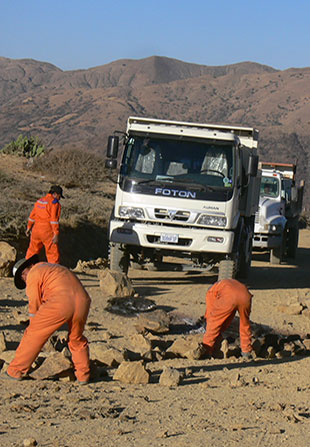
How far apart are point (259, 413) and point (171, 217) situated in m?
7.26

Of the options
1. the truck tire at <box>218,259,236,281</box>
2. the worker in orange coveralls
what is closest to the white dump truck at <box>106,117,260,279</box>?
the truck tire at <box>218,259,236,281</box>

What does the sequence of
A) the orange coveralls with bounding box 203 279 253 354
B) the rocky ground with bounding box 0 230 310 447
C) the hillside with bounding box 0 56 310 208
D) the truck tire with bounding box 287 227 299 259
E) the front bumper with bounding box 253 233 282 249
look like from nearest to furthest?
the rocky ground with bounding box 0 230 310 447
the orange coveralls with bounding box 203 279 253 354
the front bumper with bounding box 253 233 282 249
the truck tire with bounding box 287 227 299 259
the hillside with bounding box 0 56 310 208

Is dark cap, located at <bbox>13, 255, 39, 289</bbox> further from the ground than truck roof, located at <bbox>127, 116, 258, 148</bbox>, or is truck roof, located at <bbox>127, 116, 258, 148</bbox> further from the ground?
truck roof, located at <bbox>127, 116, 258, 148</bbox>

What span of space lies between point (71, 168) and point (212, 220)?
19.8 meters

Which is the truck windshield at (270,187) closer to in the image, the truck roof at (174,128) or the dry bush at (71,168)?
the truck roof at (174,128)

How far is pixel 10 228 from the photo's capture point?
59.5ft

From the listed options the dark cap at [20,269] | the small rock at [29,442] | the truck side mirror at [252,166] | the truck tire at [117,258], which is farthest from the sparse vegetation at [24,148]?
the small rock at [29,442]

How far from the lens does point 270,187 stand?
2122 cm

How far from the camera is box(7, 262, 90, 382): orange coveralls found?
695 cm

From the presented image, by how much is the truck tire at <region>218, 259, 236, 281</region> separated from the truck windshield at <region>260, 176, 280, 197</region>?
7213 millimetres

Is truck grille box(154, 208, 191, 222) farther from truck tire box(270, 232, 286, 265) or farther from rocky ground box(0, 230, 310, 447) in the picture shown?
truck tire box(270, 232, 286, 265)

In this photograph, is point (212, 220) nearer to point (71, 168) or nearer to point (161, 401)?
point (161, 401)

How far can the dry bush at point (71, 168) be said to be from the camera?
104 ft

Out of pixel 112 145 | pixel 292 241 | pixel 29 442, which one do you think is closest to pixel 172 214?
pixel 112 145
